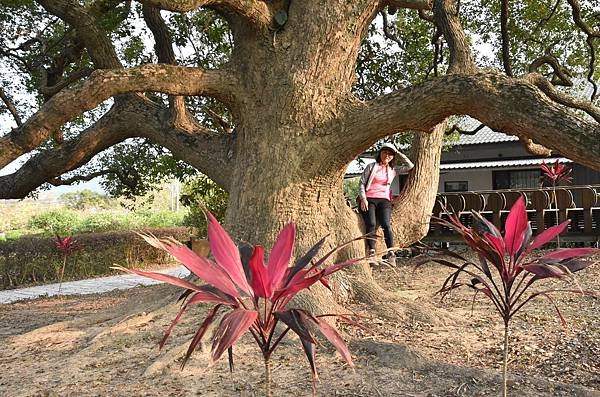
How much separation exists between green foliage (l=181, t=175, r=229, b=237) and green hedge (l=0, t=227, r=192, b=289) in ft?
6.84

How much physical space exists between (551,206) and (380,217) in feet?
21.3

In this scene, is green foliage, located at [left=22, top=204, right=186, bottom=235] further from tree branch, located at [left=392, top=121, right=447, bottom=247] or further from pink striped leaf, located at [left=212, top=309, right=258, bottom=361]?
pink striped leaf, located at [left=212, top=309, right=258, bottom=361]

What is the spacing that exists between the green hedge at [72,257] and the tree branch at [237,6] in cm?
756

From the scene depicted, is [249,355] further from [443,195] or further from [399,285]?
[443,195]

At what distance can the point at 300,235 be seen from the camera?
555 cm

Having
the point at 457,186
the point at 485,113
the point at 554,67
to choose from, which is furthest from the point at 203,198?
the point at 457,186

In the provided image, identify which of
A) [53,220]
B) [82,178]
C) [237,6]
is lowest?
[53,220]

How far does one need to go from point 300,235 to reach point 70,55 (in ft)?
16.9

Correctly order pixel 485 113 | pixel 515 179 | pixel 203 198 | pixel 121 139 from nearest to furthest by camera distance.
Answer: pixel 485 113, pixel 121 139, pixel 203 198, pixel 515 179

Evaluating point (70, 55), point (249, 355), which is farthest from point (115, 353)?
point (70, 55)

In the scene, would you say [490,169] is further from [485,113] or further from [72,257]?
[485,113]

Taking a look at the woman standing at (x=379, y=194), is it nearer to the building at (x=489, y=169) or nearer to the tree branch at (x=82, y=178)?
the tree branch at (x=82, y=178)

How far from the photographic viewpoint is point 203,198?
42.7 ft

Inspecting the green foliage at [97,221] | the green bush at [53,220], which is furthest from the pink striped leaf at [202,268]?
the green bush at [53,220]
